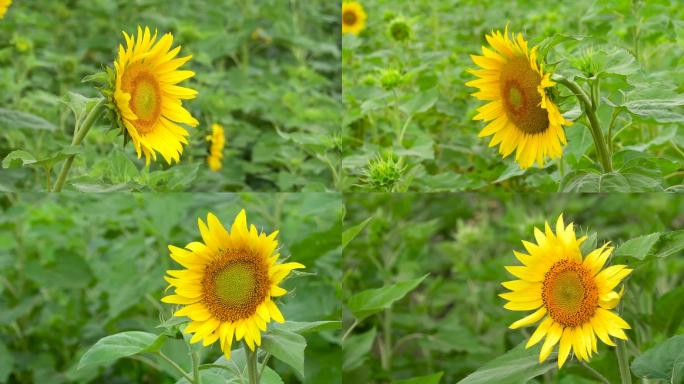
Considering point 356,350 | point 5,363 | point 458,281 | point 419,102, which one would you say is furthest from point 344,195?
point 5,363

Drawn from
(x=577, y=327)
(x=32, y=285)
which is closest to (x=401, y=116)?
(x=32, y=285)

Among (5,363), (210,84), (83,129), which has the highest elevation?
(210,84)

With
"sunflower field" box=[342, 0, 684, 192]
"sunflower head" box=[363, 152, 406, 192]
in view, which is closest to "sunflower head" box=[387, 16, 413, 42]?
"sunflower field" box=[342, 0, 684, 192]

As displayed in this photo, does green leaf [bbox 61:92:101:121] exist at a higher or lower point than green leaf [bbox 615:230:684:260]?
higher

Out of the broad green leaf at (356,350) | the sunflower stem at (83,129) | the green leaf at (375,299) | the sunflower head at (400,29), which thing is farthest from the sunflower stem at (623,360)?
the sunflower head at (400,29)

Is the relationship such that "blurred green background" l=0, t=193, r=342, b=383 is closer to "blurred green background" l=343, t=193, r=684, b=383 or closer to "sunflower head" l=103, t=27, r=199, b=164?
"blurred green background" l=343, t=193, r=684, b=383

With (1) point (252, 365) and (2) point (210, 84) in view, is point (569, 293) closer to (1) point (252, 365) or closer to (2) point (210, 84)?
(1) point (252, 365)

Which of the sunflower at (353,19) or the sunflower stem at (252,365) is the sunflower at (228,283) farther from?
the sunflower at (353,19)

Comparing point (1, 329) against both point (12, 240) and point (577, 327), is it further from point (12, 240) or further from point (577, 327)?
point (577, 327)
